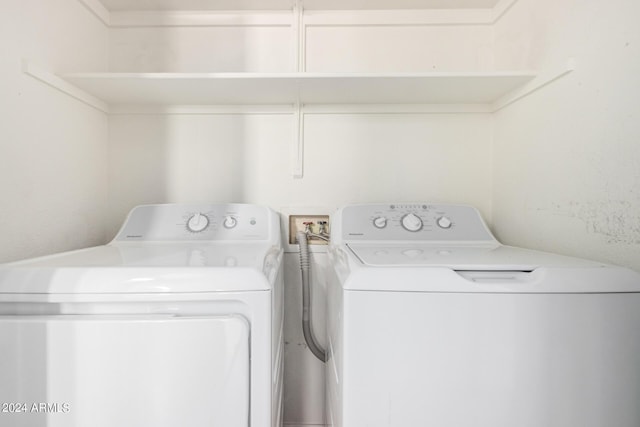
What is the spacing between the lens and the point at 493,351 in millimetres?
609

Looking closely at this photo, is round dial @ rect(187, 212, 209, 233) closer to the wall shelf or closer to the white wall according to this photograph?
the wall shelf

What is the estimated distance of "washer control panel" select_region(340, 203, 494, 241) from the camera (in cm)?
115

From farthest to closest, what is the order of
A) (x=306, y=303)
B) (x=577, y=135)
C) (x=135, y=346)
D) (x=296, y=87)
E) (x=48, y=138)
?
(x=306, y=303) < (x=296, y=87) < (x=48, y=138) < (x=577, y=135) < (x=135, y=346)

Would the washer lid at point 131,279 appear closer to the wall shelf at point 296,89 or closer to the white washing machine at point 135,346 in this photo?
the white washing machine at point 135,346

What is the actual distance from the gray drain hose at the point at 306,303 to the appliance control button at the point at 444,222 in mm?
538

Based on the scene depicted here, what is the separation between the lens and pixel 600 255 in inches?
32.5

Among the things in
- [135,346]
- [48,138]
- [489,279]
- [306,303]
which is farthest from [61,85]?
[489,279]

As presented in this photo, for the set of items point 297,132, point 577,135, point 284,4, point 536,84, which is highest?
point 284,4

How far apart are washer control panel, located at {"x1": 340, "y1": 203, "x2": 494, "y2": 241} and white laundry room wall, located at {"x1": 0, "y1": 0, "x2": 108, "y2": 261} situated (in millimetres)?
983

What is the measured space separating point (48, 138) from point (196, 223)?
54 centimetres

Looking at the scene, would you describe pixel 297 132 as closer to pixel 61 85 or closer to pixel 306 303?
pixel 306 303

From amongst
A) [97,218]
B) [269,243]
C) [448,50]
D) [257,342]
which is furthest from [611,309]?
[97,218]

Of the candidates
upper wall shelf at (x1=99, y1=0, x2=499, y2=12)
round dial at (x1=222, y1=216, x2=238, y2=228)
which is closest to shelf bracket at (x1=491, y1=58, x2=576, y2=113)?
upper wall shelf at (x1=99, y1=0, x2=499, y2=12)

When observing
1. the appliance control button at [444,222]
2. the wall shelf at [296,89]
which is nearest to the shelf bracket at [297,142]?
the wall shelf at [296,89]
